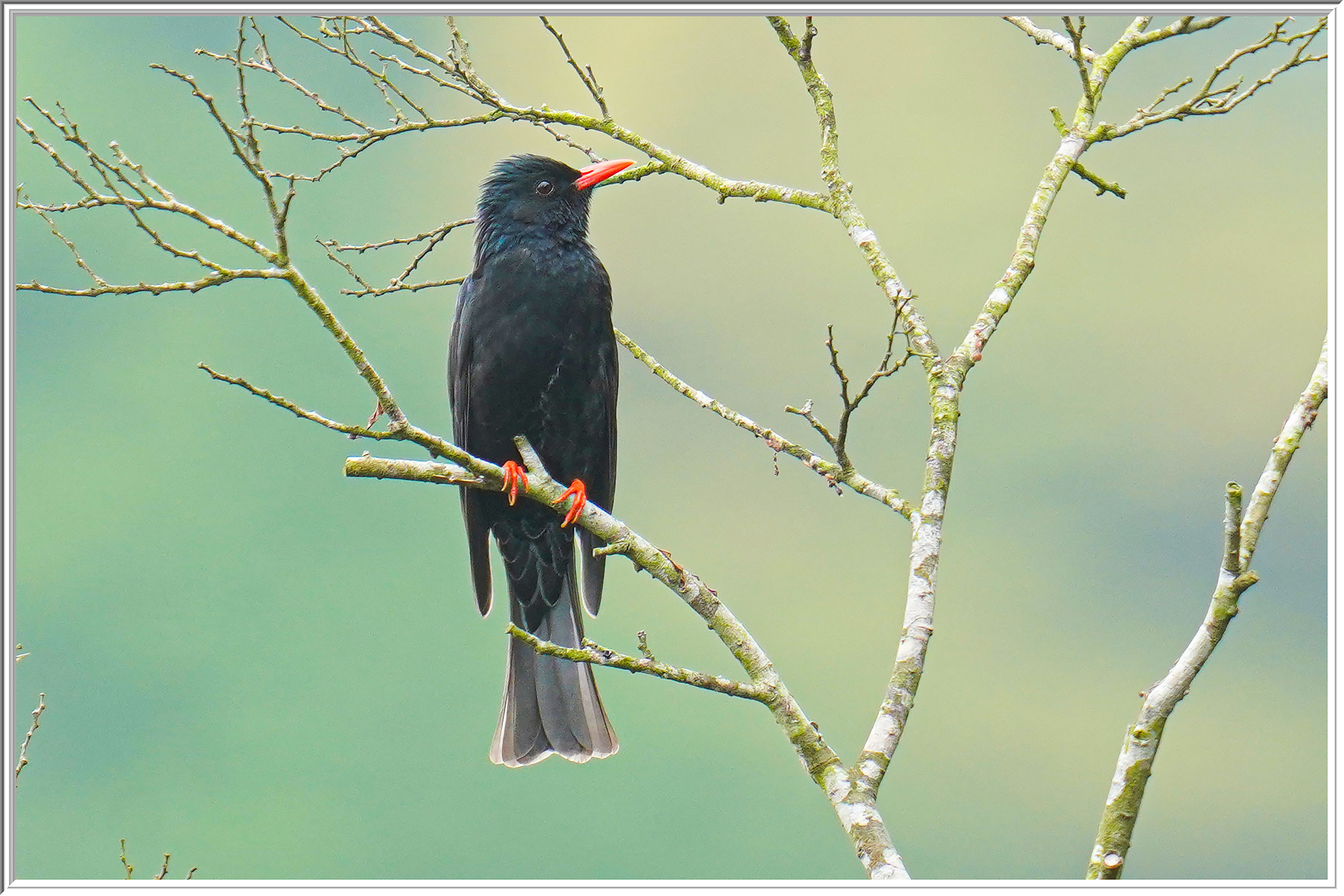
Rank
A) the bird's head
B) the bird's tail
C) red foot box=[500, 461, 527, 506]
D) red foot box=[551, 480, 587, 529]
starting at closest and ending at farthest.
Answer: red foot box=[500, 461, 527, 506], red foot box=[551, 480, 587, 529], the bird's tail, the bird's head

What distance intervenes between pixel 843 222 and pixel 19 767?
9.23 ft

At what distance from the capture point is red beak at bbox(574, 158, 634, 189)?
4.14 m

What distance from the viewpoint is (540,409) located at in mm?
3934

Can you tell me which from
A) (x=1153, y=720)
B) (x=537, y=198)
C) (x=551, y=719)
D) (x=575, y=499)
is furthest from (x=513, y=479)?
(x=1153, y=720)

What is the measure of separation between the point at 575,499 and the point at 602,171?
4.46 ft

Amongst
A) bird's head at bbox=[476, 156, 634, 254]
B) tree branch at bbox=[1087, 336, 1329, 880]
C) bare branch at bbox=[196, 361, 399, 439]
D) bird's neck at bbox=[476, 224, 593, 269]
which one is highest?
bird's head at bbox=[476, 156, 634, 254]

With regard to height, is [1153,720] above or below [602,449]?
below

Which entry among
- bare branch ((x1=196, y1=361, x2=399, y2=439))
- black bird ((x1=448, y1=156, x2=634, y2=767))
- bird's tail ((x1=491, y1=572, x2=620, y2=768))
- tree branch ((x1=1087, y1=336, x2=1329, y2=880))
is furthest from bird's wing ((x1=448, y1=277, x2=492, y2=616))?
tree branch ((x1=1087, y1=336, x2=1329, y2=880))

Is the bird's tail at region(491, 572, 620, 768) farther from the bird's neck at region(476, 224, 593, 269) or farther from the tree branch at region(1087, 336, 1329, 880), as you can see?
the tree branch at region(1087, 336, 1329, 880)

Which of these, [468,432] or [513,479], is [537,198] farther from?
[513,479]

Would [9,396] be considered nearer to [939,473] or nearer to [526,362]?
[526,362]

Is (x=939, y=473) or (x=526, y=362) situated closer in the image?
(x=939, y=473)

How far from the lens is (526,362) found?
3.87 metres
